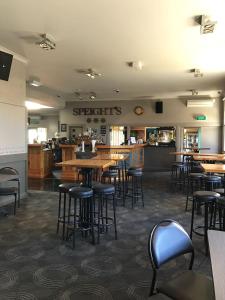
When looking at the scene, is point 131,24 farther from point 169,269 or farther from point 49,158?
point 49,158

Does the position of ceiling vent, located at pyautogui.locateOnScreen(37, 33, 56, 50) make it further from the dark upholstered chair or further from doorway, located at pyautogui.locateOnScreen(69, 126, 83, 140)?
doorway, located at pyautogui.locateOnScreen(69, 126, 83, 140)

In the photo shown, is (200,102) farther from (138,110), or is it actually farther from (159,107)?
(138,110)

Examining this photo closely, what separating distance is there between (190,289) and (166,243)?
30 cm

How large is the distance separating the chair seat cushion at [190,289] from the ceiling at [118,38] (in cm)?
307

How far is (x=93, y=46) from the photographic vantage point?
16.0 feet

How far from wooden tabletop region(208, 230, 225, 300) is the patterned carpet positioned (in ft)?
3.49

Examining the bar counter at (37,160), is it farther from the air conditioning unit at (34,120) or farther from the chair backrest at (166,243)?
the chair backrest at (166,243)

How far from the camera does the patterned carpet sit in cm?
238

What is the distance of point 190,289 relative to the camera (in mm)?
1584

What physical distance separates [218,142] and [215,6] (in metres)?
7.99

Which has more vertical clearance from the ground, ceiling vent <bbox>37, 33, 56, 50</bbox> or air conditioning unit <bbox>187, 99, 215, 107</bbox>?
ceiling vent <bbox>37, 33, 56, 50</bbox>

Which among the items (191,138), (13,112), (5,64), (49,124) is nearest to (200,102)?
(191,138)

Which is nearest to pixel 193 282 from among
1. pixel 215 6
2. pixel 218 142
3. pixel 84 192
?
pixel 84 192

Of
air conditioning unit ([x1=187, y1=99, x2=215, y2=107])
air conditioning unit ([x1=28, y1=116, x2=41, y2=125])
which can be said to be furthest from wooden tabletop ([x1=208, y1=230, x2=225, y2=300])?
air conditioning unit ([x1=28, y1=116, x2=41, y2=125])
